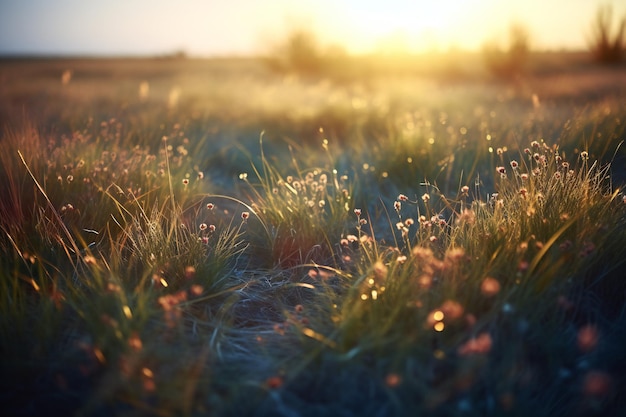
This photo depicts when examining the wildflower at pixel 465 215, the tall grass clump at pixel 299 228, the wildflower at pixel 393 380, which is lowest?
the wildflower at pixel 393 380

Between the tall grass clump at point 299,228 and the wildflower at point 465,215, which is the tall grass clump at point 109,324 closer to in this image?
the tall grass clump at point 299,228

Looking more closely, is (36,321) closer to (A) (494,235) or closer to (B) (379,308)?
(B) (379,308)

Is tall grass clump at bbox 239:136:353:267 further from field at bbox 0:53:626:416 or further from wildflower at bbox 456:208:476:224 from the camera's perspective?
wildflower at bbox 456:208:476:224

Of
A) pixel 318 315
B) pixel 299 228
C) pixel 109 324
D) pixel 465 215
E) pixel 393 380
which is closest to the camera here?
pixel 393 380

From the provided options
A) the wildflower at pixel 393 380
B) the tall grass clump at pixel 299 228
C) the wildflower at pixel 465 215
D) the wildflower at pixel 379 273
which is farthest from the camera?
the tall grass clump at pixel 299 228

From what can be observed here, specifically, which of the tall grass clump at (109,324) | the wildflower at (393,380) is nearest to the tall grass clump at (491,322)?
the wildflower at (393,380)

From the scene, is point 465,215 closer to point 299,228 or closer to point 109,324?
point 299,228

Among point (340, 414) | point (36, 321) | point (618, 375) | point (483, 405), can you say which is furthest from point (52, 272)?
point (618, 375)

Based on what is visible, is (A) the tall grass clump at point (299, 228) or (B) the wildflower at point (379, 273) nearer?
(B) the wildflower at point (379, 273)

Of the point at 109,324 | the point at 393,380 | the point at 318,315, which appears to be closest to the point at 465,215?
the point at 318,315

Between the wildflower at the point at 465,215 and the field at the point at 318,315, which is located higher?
the wildflower at the point at 465,215

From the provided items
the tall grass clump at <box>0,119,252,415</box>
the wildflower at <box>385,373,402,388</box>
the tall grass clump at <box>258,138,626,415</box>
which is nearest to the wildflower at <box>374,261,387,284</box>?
the tall grass clump at <box>258,138,626,415</box>

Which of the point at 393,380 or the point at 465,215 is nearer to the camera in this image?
the point at 393,380

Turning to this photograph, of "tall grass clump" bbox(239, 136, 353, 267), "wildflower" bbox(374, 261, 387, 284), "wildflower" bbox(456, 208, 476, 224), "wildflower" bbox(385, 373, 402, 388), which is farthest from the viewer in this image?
"tall grass clump" bbox(239, 136, 353, 267)
